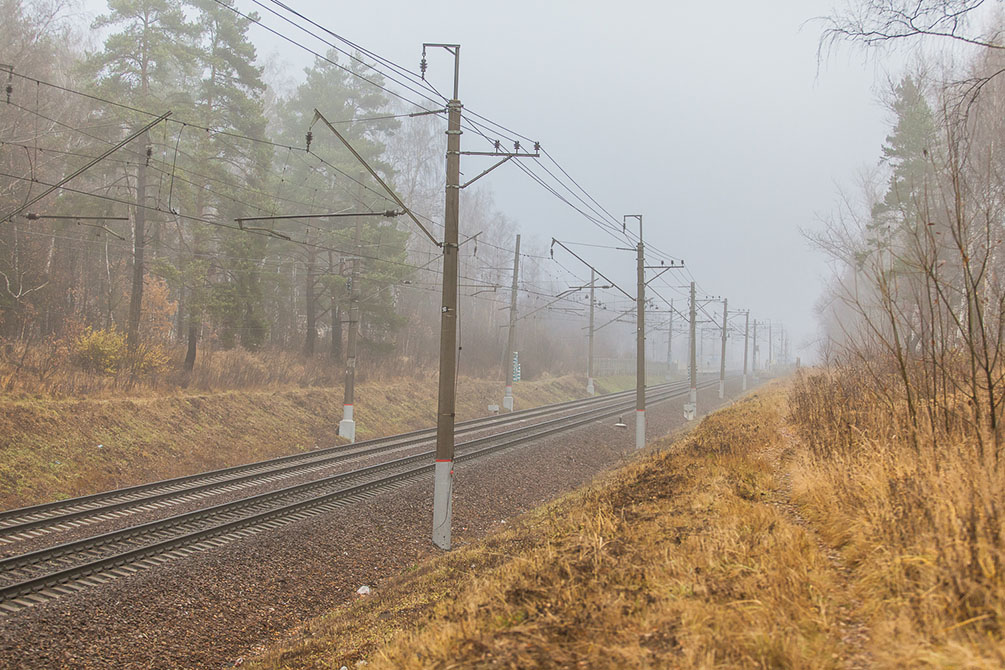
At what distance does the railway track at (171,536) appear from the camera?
7.92 meters

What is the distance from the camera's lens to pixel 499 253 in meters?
65.8

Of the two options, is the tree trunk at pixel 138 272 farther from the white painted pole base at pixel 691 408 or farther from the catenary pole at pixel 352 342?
the white painted pole base at pixel 691 408

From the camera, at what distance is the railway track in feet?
26.0

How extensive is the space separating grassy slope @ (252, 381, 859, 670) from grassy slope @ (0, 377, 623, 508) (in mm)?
10247

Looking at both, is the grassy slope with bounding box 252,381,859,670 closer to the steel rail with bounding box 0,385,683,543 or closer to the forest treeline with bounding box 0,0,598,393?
the steel rail with bounding box 0,385,683,543

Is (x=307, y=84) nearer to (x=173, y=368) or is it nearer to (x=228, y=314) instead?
(x=228, y=314)

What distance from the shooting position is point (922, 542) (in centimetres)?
409

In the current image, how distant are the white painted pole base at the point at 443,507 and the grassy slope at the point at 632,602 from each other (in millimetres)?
1918

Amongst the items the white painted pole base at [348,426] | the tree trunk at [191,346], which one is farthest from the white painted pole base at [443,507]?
the tree trunk at [191,346]

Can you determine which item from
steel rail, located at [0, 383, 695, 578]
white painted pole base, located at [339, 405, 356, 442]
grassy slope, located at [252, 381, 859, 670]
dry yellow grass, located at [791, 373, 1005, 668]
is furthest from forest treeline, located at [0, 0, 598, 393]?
dry yellow grass, located at [791, 373, 1005, 668]

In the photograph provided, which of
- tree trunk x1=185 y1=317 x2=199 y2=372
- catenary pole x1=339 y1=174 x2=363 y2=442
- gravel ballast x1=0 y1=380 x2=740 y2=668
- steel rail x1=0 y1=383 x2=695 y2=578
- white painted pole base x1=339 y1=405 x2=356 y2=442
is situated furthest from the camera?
tree trunk x1=185 y1=317 x2=199 y2=372

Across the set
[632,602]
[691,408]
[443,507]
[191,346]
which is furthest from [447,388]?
[691,408]

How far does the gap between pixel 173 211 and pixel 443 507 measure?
9.33 meters

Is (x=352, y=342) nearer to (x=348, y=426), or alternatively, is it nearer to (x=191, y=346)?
(x=348, y=426)
